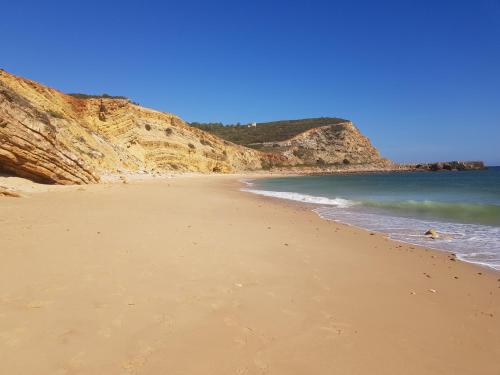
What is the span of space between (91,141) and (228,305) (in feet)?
78.6

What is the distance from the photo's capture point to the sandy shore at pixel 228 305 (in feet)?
8.60

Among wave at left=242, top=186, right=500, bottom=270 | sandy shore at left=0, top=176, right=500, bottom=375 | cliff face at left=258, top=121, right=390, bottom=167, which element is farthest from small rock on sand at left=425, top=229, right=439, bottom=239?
cliff face at left=258, top=121, right=390, bottom=167

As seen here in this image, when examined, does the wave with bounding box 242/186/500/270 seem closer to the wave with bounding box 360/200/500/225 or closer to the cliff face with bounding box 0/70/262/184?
the wave with bounding box 360/200/500/225

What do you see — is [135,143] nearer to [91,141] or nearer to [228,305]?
[91,141]

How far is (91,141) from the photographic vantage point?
2441cm

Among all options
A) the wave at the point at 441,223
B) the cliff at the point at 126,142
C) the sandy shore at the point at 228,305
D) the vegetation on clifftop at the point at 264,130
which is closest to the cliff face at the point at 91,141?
the cliff at the point at 126,142

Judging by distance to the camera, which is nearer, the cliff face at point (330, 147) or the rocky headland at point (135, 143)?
the rocky headland at point (135, 143)

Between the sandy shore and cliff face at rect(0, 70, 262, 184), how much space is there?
21.3 feet

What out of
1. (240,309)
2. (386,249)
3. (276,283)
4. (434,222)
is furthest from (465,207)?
(240,309)

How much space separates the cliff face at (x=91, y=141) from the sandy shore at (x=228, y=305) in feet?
21.3

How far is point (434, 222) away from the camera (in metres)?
10.3

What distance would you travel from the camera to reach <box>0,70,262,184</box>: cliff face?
12.0 meters

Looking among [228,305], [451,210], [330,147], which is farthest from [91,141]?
[330,147]

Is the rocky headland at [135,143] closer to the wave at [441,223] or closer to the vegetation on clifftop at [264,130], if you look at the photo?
the vegetation on clifftop at [264,130]
